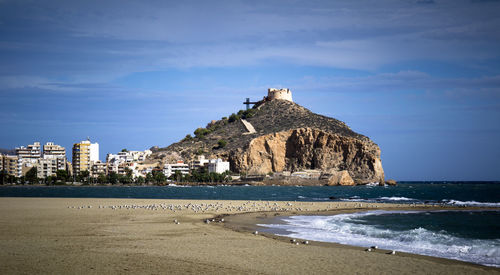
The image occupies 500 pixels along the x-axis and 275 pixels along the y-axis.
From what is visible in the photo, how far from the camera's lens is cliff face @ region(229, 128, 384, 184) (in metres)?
137

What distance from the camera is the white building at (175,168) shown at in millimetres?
140875

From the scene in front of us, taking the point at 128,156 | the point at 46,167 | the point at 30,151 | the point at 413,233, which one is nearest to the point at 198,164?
the point at 128,156

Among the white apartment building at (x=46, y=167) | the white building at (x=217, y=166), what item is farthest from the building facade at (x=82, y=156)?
the white building at (x=217, y=166)

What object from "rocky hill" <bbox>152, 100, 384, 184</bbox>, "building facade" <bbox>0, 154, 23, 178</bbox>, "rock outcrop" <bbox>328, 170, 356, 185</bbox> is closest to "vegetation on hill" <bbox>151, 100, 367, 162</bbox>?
"rocky hill" <bbox>152, 100, 384, 184</bbox>

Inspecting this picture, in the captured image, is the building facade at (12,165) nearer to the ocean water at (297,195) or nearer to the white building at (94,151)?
the white building at (94,151)

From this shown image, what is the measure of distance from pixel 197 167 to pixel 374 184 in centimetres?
5417

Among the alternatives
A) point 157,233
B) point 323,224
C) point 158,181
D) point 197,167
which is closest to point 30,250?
point 157,233

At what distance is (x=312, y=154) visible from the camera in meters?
140

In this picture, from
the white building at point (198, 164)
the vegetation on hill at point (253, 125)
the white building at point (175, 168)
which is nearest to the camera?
the white building at point (175, 168)

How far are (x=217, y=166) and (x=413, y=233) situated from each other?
385 feet

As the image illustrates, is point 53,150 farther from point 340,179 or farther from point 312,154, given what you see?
point 340,179

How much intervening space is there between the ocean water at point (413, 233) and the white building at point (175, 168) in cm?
11605

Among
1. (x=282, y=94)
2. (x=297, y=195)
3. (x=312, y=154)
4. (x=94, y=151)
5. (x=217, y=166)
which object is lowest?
(x=297, y=195)

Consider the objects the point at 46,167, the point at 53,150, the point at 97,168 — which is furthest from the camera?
the point at 53,150
